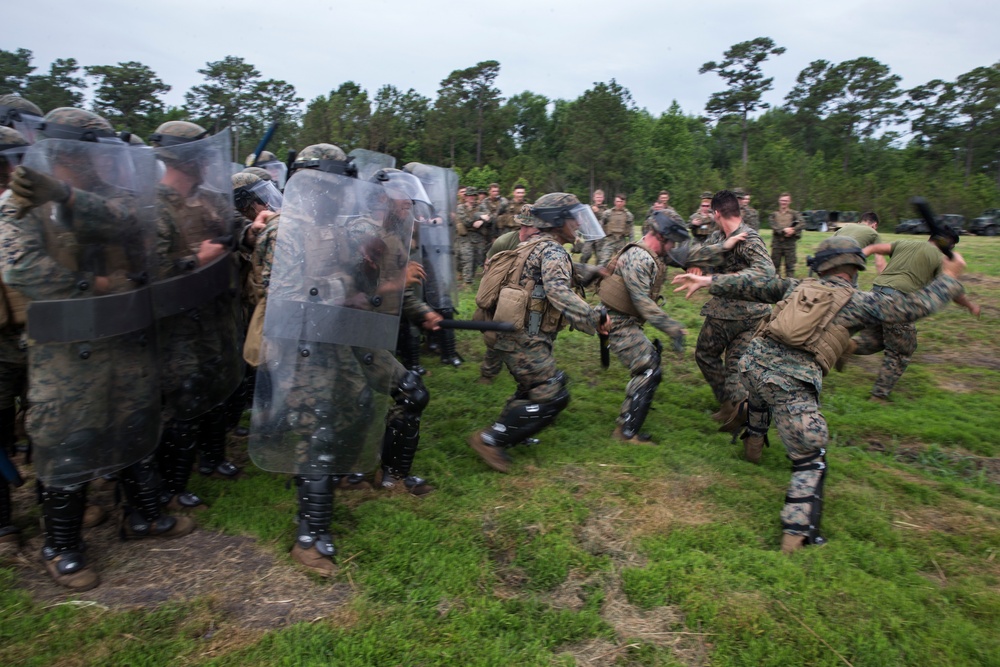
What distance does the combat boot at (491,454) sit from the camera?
480 centimetres

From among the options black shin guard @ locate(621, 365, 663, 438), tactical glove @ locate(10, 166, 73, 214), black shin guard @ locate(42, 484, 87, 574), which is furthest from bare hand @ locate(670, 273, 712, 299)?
black shin guard @ locate(42, 484, 87, 574)

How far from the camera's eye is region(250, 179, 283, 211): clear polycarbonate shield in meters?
4.79

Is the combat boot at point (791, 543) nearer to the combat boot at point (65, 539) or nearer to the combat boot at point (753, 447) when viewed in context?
the combat boot at point (753, 447)

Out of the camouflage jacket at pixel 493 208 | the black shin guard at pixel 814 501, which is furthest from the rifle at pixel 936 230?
the camouflage jacket at pixel 493 208

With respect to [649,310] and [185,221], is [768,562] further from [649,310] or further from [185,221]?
[185,221]

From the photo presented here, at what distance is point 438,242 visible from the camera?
23.7 ft

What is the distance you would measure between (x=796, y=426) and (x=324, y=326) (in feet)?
9.66

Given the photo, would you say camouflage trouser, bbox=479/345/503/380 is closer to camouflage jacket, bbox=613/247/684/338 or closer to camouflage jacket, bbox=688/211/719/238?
camouflage jacket, bbox=613/247/684/338

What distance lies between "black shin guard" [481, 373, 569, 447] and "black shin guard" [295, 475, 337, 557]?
1472 millimetres

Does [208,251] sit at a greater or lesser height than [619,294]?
greater

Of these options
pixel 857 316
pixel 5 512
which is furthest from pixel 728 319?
pixel 5 512

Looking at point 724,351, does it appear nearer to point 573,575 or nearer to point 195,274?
point 573,575

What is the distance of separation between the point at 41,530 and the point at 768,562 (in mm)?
4307

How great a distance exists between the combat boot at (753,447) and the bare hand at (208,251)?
417 cm
